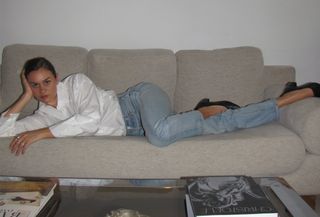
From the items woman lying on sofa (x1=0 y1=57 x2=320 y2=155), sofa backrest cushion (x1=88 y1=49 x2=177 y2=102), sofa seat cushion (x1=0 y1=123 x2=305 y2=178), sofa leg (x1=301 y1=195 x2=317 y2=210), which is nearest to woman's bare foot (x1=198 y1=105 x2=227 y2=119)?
woman lying on sofa (x1=0 y1=57 x2=320 y2=155)

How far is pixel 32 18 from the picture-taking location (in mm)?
2422

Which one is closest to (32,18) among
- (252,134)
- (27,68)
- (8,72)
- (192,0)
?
(8,72)

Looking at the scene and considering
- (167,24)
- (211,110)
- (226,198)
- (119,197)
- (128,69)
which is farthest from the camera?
(167,24)

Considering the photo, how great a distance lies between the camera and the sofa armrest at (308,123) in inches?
63.3

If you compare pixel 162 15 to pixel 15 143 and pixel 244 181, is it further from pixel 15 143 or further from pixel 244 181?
pixel 244 181

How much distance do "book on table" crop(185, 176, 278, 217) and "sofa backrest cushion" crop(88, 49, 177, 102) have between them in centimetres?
115

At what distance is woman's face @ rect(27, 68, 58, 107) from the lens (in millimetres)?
1632

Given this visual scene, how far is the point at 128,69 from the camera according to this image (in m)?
2.12

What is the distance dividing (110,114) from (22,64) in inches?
32.1

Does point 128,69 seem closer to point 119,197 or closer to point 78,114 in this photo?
point 78,114

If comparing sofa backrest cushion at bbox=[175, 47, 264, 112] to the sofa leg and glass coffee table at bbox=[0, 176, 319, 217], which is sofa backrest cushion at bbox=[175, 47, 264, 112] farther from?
glass coffee table at bbox=[0, 176, 319, 217]

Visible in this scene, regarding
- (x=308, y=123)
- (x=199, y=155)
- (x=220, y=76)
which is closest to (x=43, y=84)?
(x=199, y=155)

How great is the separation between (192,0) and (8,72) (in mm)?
1447

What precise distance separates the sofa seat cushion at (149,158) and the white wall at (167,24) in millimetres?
1142
